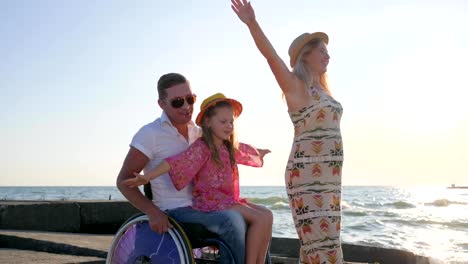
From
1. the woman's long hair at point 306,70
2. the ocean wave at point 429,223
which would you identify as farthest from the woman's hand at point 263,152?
the ocean wave at point 429,223

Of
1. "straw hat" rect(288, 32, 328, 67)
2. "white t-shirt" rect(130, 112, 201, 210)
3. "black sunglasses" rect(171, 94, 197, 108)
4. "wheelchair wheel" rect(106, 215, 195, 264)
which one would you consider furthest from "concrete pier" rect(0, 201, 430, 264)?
"straw hat" rect(288, 32, 328, 67)

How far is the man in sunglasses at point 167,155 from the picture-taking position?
11.2 feet

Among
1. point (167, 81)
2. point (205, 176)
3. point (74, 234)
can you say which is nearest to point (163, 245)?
point (205, 176)

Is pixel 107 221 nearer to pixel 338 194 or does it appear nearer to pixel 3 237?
pixel 3 237

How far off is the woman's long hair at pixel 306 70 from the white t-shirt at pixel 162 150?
77cm

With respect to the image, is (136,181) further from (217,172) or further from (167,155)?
(217,172)

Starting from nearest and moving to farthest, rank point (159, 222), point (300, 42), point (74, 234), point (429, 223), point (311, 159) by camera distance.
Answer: point (159, 222), point (311, 159), point (300, 42), point (74, 234), point (429, 223)

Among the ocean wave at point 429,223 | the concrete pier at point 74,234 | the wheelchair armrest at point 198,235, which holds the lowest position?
the ocean wave at point 429,223

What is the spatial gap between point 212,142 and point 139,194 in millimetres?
485

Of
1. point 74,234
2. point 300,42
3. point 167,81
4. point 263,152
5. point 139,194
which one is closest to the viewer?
point 139,194

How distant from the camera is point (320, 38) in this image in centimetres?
385

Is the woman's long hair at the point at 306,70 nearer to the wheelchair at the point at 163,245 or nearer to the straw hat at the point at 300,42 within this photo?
the straw hat at the point at 300,42

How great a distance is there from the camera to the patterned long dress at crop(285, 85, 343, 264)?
11.9ft

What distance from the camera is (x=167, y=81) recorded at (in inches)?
147
